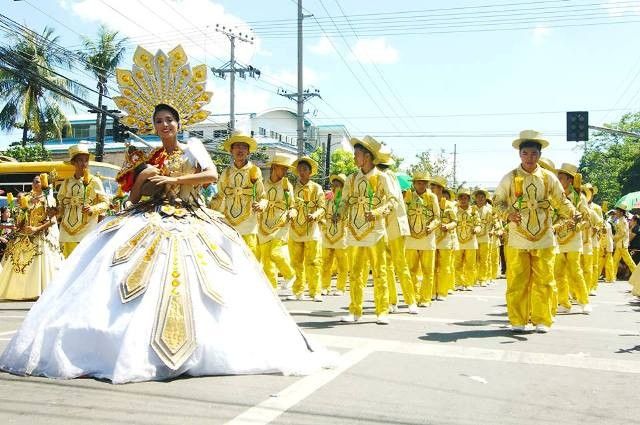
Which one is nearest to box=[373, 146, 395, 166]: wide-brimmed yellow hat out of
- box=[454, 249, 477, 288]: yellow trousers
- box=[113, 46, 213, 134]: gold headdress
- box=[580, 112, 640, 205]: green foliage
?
box=[113, 46, 213, 134]: gold headdress

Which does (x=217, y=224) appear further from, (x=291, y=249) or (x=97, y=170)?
(x=97, y=170)

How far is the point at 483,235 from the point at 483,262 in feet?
2.11

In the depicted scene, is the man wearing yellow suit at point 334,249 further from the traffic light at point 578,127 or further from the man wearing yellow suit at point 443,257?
the traffic light at point 578,127

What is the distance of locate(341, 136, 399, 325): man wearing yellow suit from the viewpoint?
8195 millimetres

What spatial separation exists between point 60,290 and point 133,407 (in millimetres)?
1312

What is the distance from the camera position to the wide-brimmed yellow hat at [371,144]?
827cm

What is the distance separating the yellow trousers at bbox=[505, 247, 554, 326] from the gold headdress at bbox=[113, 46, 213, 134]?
3828mm

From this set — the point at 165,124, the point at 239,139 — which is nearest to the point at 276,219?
the point at 239,139

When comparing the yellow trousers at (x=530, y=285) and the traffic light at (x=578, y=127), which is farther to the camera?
the traffic light at (x=578, y=127)

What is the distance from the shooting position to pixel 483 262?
1662 centimetres

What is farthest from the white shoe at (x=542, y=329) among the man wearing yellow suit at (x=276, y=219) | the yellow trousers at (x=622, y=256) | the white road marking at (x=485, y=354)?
the yellow trousers at (x=622, y=256)

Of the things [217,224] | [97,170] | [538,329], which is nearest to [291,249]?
[538,329]

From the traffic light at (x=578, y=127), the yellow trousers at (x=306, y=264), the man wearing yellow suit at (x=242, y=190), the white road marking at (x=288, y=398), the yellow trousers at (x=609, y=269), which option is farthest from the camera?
the traffic light at (x=578, y=127)

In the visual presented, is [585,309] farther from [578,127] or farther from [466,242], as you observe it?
[578,127]
